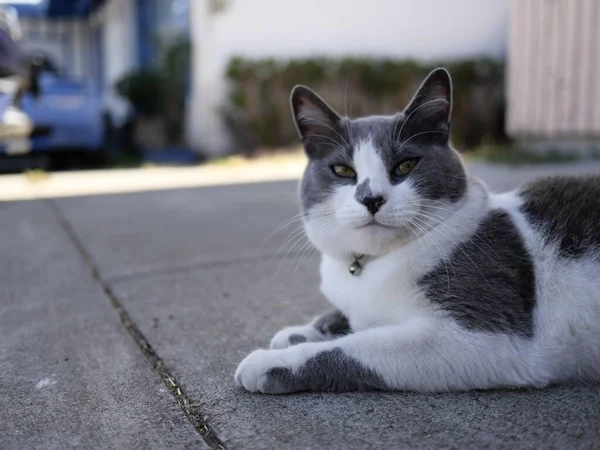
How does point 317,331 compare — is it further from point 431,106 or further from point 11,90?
point 11,90

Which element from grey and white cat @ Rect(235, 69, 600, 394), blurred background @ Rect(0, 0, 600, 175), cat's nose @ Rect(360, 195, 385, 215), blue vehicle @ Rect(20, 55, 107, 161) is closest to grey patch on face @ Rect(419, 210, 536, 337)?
grey and white cat @ Rect(235, 69, 600, 394)

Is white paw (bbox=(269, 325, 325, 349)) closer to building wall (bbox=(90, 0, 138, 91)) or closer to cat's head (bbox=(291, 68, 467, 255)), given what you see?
cat's head (bbox=(291, 68, 467, 255))

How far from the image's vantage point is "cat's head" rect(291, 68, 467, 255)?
71.7 inches

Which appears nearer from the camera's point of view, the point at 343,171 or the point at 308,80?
the point at 343,171

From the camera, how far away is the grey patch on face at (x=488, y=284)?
68.1 inches

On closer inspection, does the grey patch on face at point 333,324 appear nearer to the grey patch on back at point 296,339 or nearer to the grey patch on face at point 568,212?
the grey patch on back at point 296,339

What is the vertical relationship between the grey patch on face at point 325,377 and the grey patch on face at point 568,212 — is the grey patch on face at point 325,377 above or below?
below

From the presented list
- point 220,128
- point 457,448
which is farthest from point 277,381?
point 220,128

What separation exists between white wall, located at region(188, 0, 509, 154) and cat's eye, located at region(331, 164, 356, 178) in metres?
7.07

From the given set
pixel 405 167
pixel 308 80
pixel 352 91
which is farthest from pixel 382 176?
pixel 352 91

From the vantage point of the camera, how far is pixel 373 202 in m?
1.78

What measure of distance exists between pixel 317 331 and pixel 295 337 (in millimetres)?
90

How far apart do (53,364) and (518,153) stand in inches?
247

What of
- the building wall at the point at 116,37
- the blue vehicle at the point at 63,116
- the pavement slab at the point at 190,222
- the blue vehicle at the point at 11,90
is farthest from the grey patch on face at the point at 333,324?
the building wall at the point at 116,37
